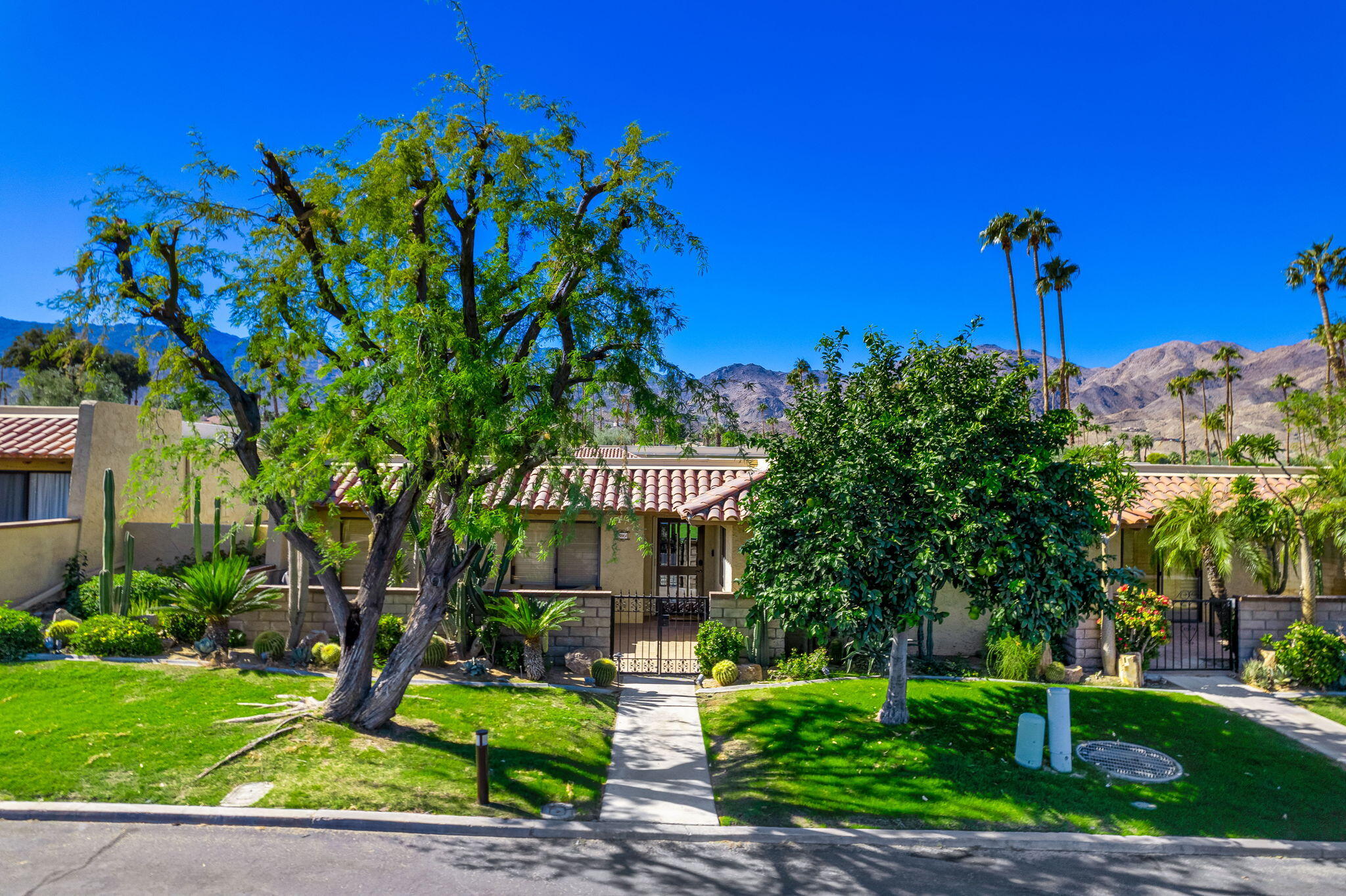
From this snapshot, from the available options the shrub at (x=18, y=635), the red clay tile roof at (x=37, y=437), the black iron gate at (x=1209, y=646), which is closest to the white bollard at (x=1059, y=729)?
the black iron gate at (x=1209, y=646)

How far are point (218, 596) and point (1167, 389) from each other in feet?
368

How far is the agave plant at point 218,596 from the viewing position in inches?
527

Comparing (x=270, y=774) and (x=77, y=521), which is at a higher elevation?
(x=77, y=521)

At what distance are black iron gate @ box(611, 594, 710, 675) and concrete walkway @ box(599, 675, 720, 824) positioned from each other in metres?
0.91

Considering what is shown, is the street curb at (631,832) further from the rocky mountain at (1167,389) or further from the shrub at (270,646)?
the rocky mountain at (1167,389)

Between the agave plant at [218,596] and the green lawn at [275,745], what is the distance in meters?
1.16

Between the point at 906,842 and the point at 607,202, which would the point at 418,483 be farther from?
the point at 906,842

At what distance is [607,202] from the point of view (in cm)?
1082

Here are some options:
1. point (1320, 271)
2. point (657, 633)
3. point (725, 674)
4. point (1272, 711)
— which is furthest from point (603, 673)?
point (1320, 271)

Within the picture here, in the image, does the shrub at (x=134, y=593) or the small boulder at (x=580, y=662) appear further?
the shrub at (x=134, y=593)

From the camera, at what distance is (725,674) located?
1347 centimetres

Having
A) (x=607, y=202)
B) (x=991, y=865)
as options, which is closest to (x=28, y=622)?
(x=607, y=202)

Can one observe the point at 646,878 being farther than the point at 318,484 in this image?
No

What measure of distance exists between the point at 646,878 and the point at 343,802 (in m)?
3.26
